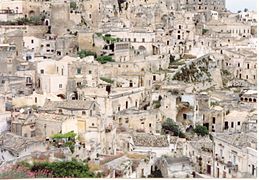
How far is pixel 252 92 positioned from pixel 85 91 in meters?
3.55

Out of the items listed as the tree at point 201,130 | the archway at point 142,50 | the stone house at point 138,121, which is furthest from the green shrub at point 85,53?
the tree at point 201,130

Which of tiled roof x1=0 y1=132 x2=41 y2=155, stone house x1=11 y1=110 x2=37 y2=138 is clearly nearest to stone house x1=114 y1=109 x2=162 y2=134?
stone house x1=11 y1=110 x2=37 y2=138

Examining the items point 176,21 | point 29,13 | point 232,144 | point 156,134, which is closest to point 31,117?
point 156,134

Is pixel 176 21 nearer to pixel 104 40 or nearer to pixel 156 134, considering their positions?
pixel 104 40

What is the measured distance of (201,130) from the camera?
1007 cm

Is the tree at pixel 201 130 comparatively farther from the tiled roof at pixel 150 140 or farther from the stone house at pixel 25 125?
the stone house at pixel 25 125

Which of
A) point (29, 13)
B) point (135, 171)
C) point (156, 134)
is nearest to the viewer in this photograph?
point (135, 171)

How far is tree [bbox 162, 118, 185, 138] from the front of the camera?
31.4 ft

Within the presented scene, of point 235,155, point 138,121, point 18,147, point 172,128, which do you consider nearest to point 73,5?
point 172,128

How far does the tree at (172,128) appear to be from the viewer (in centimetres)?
959

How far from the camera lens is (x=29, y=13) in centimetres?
1417

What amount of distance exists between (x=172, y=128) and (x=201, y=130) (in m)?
0.55

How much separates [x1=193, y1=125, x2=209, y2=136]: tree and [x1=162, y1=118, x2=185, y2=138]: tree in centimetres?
45

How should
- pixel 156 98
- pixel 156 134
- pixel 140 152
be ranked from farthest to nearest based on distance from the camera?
pixel 156 98, pixel 156 134, pixel 140 152
